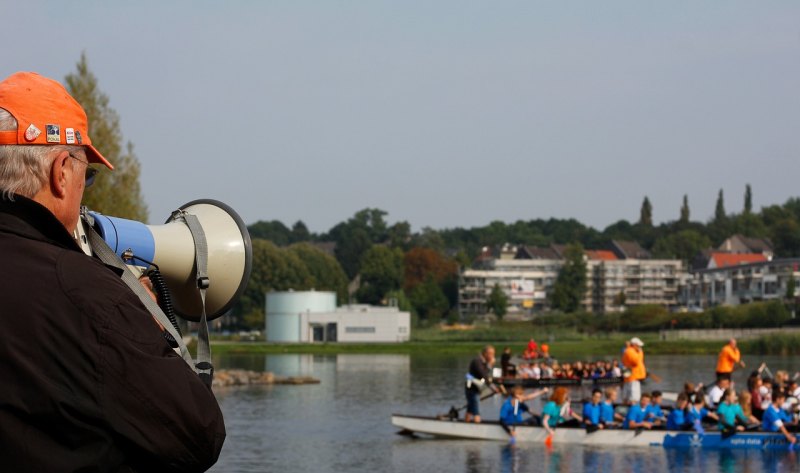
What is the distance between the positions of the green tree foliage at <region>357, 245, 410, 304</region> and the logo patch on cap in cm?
15619

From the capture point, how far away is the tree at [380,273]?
159 m

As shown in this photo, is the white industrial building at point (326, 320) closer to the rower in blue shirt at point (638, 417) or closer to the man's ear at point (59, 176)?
the rower in blue shirt at point (638, 417)

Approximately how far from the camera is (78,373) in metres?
2.35

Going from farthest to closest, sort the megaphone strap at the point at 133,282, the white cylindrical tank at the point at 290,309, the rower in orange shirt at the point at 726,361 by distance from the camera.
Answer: the white cylindrical tank at the point at 290,309 → the rower in orange shirt at the point at 726,361 → the megaphone strap at the point at 133,282

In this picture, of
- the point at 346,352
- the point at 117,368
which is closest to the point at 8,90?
the point at 117,368

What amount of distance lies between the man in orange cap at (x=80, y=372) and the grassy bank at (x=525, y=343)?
76.3 meters

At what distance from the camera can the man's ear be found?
261cm

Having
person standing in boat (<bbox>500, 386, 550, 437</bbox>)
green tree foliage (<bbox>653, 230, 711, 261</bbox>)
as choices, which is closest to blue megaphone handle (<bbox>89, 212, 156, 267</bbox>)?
person standing in boat (<bbox>500, 386, 550, 437</bbox>)

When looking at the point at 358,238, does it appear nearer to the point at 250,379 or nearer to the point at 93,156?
the point at 250,379

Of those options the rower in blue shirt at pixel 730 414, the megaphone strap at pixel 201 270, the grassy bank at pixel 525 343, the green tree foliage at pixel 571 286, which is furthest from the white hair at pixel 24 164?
the green tree foliage at pixel 571 286

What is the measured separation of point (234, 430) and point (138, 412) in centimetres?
2772

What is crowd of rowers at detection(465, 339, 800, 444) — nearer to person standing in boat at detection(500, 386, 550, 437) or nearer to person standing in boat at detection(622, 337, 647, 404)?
person standing in boat at detection(500, 386, 550, 437)

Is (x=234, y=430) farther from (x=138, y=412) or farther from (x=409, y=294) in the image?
(x=409, y=294)

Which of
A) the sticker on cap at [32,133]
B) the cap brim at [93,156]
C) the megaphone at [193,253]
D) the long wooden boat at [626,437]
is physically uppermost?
the sticker on cap at [32,133]
